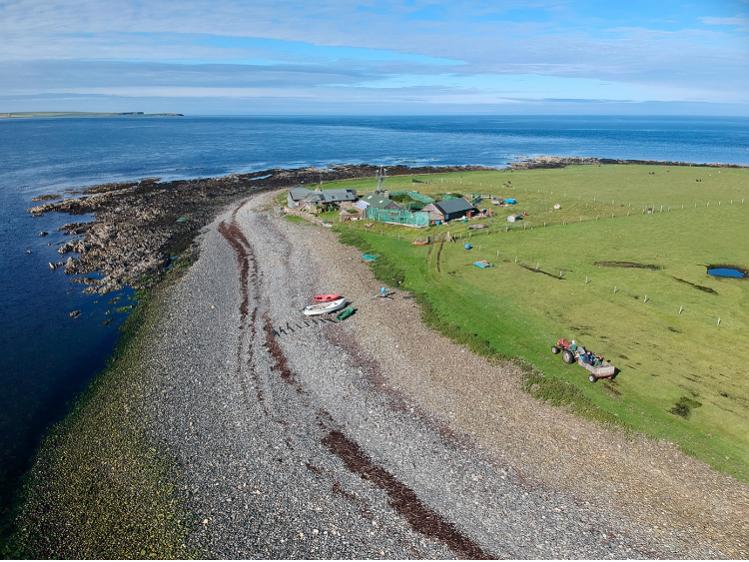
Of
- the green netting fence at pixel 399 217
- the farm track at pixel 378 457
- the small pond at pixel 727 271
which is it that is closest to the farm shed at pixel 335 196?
the green netting fence at pixel 399 217

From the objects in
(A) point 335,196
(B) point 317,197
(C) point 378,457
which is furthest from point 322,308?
(A) point 335,196

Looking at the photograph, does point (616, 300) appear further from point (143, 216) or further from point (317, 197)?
point (143, 216)

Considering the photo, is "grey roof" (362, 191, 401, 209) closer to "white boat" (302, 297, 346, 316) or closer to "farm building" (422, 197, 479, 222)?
"farm building" (422, 197, 479, 222)

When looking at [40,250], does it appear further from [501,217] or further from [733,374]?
[733,374]

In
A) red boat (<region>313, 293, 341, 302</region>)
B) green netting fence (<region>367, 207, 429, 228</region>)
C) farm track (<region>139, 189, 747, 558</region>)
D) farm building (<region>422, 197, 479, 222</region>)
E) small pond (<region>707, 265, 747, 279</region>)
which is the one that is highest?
farm building (<region>422, 197, 479, 222</region>)

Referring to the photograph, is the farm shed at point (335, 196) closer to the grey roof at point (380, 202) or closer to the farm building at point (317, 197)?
the farm building at point (317, 197)

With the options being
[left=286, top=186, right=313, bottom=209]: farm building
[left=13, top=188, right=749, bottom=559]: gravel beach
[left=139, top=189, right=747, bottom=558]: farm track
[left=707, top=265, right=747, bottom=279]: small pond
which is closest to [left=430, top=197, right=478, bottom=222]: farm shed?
[left=286, top=186, right=313, bottom=209]: farm building
